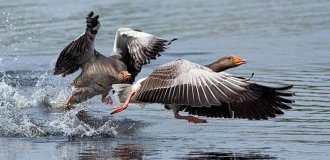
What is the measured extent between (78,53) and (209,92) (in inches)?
140

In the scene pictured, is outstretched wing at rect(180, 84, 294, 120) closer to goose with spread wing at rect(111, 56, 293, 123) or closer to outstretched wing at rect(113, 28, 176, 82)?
goose with spread wing at rect(111, 56, 293, 123)

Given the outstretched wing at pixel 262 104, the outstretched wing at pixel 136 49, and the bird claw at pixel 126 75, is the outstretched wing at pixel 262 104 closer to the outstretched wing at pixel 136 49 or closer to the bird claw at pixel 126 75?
the bird claw at pixel 126 75

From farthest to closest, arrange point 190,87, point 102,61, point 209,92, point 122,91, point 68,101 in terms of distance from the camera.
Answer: point 68,101 < point 102,61 < point 122,91 < point 190,87 < point 209,92

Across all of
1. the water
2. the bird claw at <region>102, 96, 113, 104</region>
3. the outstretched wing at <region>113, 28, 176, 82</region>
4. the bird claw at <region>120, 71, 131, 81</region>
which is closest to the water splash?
the water

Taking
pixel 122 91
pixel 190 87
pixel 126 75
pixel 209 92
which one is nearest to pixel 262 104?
pixel 209 92

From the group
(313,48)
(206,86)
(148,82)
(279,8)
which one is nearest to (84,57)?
(148,82)

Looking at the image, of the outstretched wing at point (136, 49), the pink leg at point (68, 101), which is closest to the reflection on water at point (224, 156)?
the outstretched wing at point (136, 49)

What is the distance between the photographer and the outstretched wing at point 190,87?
35.5ft

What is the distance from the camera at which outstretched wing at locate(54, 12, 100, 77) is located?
13.1 metres

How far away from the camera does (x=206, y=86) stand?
10945 millimetres

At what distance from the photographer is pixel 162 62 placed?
18609mm

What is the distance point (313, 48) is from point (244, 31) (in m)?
2.75

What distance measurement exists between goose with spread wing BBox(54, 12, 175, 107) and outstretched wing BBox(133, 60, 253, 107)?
1.65 m

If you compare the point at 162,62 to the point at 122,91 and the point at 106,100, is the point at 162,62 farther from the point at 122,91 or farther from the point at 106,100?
the point at 122,91
